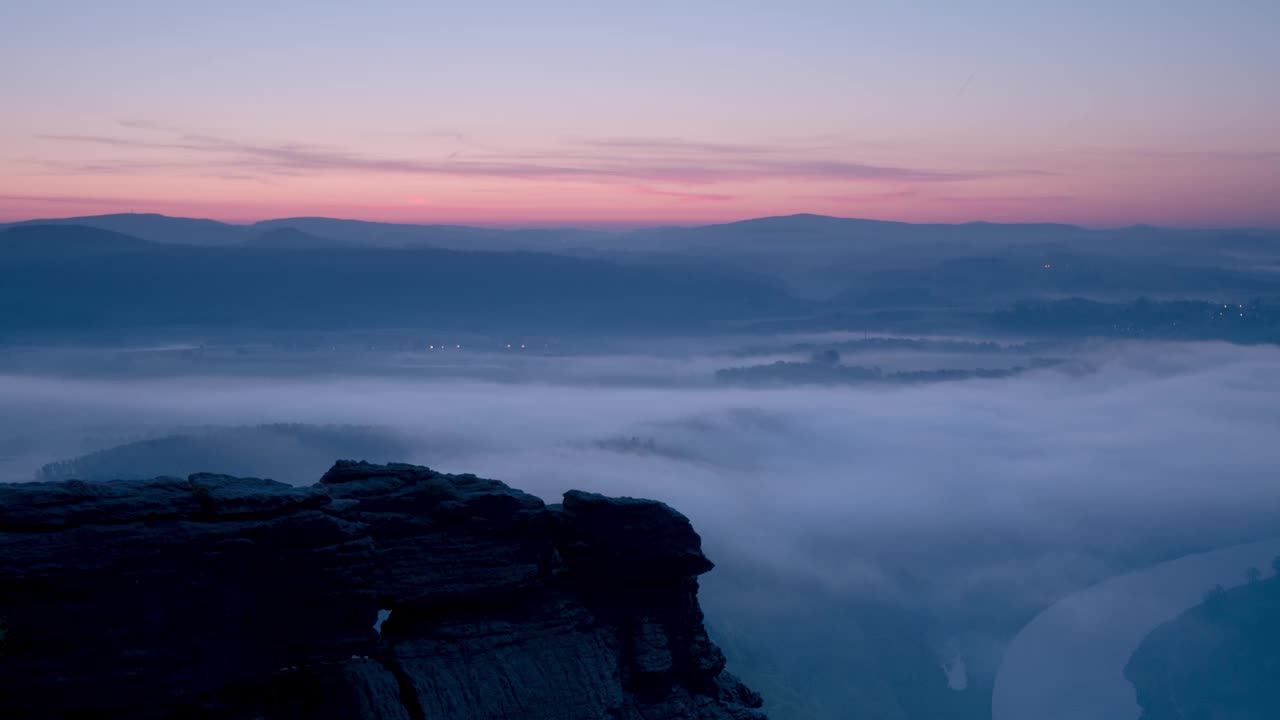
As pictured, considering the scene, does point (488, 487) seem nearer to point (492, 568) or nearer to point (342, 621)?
point (492, 568)

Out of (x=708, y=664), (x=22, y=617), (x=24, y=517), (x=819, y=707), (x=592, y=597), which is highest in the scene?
(x=24, y=517)

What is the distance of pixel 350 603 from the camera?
26.1 meters

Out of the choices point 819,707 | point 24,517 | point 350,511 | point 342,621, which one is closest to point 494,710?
point 342,621

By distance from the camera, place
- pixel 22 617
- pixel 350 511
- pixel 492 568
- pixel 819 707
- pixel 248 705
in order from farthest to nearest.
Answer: pixel 819 707 < pixel 492 568 < pixel 350 511 < pixel 248 705 < pixel 22 617

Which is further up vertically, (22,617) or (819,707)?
(22,617)

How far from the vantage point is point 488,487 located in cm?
3006

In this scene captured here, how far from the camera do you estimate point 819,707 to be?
7628 inches

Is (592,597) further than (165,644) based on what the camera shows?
Yes

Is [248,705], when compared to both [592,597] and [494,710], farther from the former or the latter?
[592,597]

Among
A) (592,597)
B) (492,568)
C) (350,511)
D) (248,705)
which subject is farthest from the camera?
(592,597)

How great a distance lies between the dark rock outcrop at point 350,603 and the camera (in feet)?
75.0

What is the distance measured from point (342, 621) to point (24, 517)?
7.43 m

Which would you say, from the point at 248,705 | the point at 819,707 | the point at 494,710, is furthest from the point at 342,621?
the point at 819,707

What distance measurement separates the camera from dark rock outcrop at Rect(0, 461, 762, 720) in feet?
75.0
